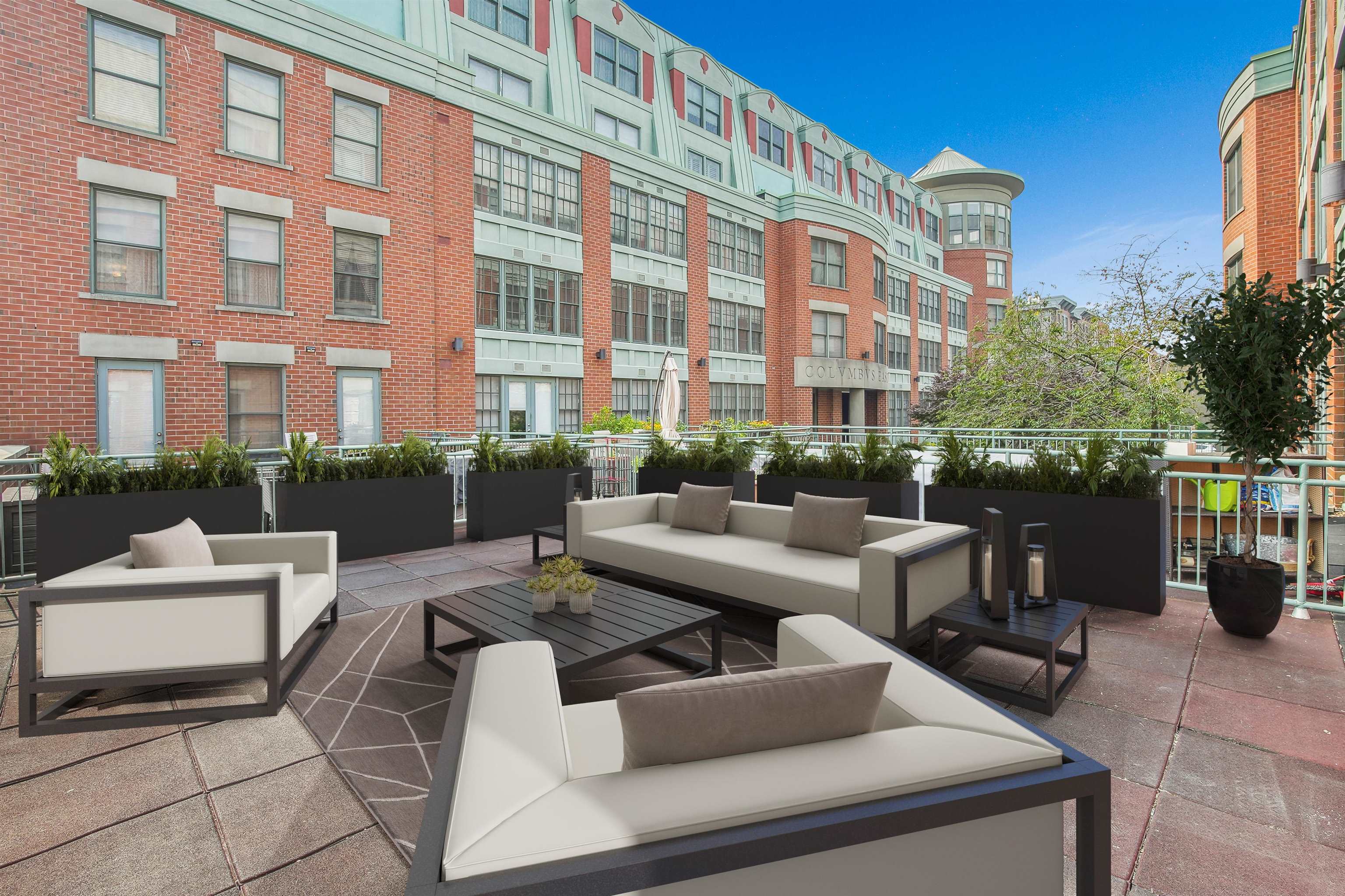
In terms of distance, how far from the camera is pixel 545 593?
4.02m

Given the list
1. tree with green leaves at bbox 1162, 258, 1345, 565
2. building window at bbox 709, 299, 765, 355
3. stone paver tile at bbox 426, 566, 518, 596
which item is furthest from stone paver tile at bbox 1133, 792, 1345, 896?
building window at bbox 709, 299, 765, 355

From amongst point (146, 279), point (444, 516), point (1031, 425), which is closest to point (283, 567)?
point (444, 516)

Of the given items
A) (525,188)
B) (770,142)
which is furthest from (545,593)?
(770,142)

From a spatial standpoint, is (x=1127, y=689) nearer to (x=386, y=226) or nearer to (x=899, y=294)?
(x=386, y=226)

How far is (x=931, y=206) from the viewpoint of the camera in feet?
113

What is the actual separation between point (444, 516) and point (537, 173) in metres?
10.8

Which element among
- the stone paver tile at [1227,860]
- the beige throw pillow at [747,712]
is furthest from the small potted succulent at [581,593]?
the stone paver tile at [1227,860]

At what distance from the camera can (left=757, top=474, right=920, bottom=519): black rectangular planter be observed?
6684 millimetres

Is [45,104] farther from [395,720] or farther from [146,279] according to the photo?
[395,720]

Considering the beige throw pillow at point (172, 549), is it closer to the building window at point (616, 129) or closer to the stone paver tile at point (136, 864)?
the stone paver tile at point (136, 864)

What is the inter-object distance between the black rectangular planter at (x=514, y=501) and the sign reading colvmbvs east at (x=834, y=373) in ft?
49.0

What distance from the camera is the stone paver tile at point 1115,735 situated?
2.97 m

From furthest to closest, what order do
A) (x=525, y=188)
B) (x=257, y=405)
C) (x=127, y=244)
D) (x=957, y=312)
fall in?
(x=957, y=312) → (x=525, y=188) → (x=257, y=405) → (x=127, y=244)

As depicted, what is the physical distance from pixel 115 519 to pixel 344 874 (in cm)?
514
